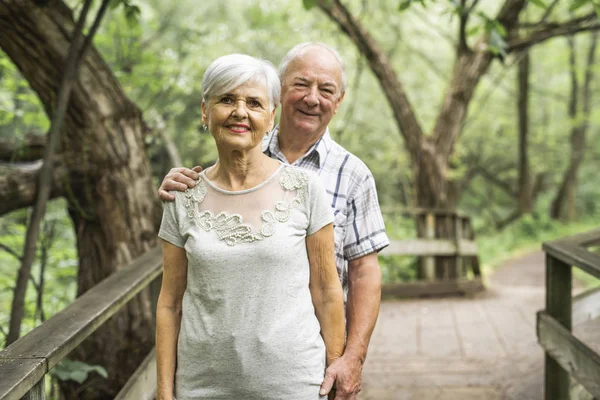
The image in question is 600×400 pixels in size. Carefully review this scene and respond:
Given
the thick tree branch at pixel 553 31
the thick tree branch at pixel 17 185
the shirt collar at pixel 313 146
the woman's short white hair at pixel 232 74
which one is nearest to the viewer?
the woman's short white hair at pixel 232 74

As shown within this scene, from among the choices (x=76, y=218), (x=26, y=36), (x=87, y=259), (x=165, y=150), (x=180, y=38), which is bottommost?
(x=87, y=259)

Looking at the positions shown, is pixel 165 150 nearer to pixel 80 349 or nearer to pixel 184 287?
pixel 80 349

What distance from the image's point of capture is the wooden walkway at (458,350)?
4.06 meters

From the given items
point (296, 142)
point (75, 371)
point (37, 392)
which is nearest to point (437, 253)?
point (75, 371)

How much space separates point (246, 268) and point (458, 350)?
3827 millimetres

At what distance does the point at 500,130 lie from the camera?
20.3 meters

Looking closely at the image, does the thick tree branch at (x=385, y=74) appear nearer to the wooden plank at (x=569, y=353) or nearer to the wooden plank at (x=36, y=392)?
the wooden plank at (x=569, y=353)

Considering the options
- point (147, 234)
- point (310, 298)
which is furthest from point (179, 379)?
point (147, 234)

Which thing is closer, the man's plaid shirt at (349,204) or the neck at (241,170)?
the neck at (241,170)

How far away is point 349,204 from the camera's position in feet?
6.82

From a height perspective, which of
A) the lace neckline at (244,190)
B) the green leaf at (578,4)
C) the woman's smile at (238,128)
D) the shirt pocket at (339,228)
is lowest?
the shirt pocket at (339,228)

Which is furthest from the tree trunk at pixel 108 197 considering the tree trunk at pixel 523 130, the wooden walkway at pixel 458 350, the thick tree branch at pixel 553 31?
the tree trunk at pixel 523 130

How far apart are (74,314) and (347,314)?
89cm

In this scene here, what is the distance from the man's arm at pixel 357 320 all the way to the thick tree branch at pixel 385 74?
18.8 ft
